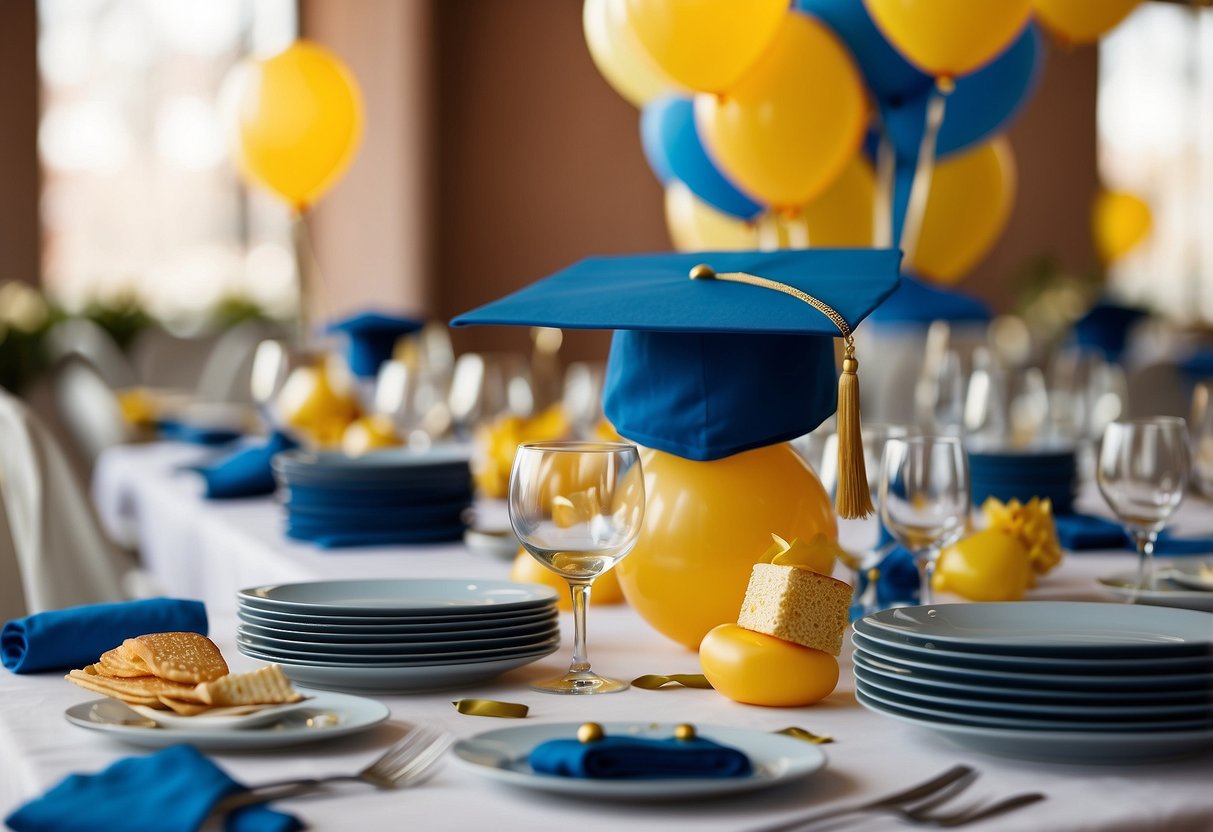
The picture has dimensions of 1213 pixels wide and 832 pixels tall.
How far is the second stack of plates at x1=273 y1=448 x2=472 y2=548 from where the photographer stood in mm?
1851

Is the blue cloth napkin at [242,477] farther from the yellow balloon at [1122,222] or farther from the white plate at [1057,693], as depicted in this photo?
the yellow balloon at [1122,222]

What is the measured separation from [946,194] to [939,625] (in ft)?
6.73

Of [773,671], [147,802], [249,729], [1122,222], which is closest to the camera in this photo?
[147,802]

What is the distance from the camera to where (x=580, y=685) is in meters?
1.06

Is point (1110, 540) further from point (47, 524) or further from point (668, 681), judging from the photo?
point (47, 524)

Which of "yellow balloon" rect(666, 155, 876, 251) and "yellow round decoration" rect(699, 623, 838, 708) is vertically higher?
"yellow balloon" rect(666, 155, 876, 251)

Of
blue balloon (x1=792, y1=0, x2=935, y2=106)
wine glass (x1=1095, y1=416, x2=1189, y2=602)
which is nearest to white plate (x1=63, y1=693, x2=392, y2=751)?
wine glass (x1=1095, y1=416, x2=1189, y2=602)

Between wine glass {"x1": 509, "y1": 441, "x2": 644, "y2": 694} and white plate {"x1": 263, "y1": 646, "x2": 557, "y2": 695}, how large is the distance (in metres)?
0.09

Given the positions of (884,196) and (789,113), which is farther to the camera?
(884,196)

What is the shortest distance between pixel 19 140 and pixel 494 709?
736cm

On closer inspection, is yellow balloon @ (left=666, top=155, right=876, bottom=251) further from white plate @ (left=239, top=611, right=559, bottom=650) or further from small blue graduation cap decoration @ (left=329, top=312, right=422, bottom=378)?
white plate @ (left=239, top=611, right=559, bottom=650)

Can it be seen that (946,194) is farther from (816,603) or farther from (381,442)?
(816,603)

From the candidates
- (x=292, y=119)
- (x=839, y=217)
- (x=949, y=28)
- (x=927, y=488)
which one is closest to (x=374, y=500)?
(x=927, y=488)

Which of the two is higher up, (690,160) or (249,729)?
(690,160)
